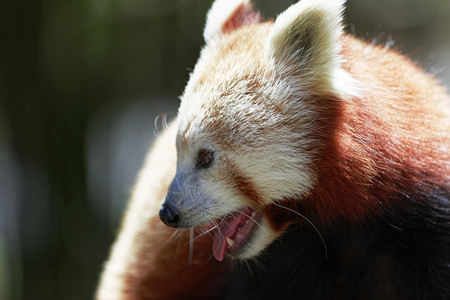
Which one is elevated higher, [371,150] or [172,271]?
[371,150]

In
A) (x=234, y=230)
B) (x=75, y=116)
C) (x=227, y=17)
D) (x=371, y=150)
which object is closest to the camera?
(x=371, y=150)

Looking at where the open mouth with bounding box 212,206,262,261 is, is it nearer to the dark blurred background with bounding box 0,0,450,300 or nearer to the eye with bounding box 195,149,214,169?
the eye with bounding box 195,149,214,169

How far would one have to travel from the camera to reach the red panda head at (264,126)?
106 inches

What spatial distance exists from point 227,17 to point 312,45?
75 centimetres

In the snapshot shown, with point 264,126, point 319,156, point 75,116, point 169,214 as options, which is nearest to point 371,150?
point 319,156

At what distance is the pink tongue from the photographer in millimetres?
2947

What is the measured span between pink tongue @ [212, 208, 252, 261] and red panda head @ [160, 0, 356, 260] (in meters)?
0.13

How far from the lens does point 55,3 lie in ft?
24.5

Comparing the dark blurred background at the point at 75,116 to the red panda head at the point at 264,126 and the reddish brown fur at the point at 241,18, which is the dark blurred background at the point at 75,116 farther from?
the red panda head at the point at 264,126

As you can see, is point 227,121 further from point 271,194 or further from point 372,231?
point 372,231

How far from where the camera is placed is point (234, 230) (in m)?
2.96

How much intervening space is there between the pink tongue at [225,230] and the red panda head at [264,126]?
0.13 m

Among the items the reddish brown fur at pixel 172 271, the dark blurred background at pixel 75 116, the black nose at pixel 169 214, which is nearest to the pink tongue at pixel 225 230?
the black nose at pixel 169 214

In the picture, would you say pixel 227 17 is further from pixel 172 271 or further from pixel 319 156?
pixel 172 271
